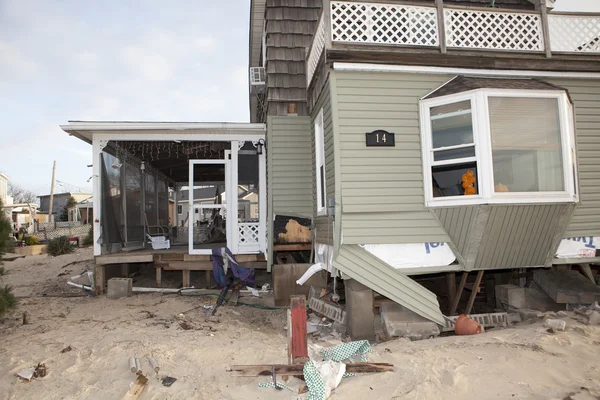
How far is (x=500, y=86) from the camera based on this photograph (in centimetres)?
527

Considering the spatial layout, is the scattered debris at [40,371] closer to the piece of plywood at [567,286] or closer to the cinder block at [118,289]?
the cinder block at [118,289]

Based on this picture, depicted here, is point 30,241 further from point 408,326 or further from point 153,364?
point 408,326

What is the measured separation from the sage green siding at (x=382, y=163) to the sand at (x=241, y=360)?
1.48m

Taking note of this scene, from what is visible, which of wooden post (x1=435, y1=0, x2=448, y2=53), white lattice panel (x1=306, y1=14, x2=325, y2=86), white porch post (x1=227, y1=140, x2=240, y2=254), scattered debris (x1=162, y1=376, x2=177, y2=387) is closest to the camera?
scattered debris (x1=162, y1=376, x2=177, y2=387)

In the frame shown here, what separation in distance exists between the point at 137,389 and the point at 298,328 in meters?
1.50

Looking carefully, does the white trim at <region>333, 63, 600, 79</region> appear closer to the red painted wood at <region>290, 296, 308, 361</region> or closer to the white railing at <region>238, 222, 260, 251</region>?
the red painted wood at <region>290, 296, 308, 361</region>

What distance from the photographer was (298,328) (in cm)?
346

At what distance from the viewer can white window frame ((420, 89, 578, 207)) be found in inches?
201

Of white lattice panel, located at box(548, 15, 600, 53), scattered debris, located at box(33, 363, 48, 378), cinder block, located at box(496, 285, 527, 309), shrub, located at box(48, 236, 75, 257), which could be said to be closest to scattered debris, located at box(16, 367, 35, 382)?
scattered debris, located at box(33, 363, 48, 378)

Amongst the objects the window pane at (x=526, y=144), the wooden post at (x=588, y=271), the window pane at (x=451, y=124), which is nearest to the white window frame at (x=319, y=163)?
the window pane at (x=451, y=124)

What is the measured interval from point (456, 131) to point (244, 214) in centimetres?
1020

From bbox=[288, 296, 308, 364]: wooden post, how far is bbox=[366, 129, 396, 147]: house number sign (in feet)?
9.15

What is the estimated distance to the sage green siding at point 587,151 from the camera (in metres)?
5.62

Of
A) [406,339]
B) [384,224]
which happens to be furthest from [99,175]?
[406,339]
